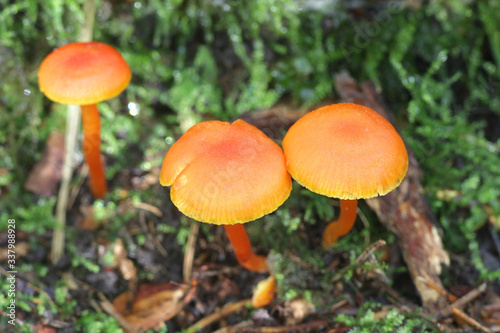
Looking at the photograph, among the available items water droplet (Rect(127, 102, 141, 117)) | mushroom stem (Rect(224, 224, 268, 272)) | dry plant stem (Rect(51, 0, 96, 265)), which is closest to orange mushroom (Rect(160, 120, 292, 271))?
mushroom stem (Rect(224, 224, 268, 272))

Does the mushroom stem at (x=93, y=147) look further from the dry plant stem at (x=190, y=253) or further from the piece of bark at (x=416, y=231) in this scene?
the piece of bark at (x=416, y=231)

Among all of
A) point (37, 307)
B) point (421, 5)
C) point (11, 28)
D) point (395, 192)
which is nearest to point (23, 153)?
point (11, 28)

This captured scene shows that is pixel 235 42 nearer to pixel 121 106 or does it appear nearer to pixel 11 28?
pixel 121 106

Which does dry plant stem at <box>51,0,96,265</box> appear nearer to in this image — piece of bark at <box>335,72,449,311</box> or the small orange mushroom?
the small orange mushroom

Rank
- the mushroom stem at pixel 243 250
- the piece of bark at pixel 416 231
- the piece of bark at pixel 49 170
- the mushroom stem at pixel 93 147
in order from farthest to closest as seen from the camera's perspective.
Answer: the piece of bark at pixel 49 170
the mushroom stem at pixel 93 147
the piece of bark at pixel 416 231
the mushroom stem at pixel 243 250

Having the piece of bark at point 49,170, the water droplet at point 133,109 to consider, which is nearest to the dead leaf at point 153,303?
the piece of bark at point 49,170

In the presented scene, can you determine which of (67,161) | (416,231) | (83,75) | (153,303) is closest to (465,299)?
(416,231)
